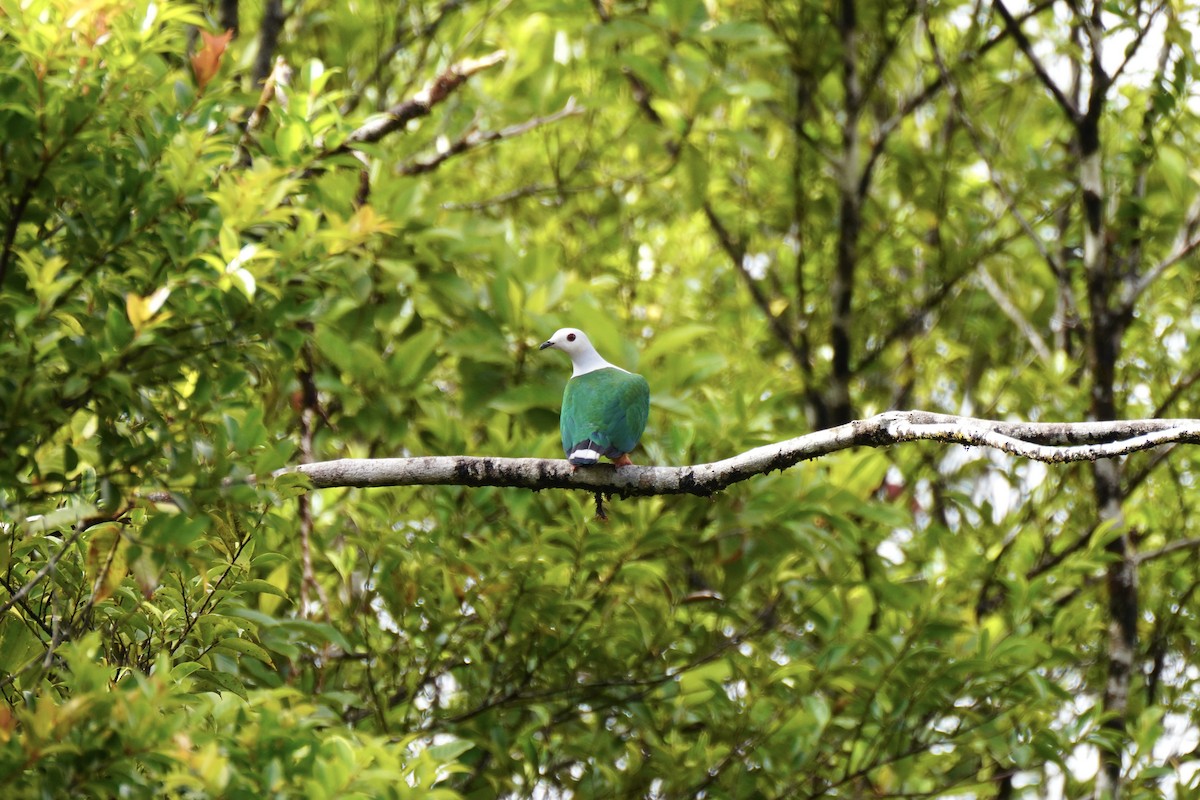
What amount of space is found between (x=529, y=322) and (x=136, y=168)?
75.3 inches

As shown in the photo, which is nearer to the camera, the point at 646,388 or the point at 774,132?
the point at 646,388

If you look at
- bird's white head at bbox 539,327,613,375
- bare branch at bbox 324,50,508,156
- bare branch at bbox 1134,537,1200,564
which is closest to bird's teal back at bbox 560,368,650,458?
bird's white head at bbox 539,327,613,375

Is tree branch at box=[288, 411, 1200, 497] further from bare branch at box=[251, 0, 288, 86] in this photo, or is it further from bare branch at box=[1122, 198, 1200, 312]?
bare branch at box=[251, 0, 288, 86]

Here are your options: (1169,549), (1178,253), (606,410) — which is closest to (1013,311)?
(1178,253)

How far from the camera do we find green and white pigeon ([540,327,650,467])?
4188mm

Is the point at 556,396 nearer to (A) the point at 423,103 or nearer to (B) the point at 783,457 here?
(A) the point at 423,103

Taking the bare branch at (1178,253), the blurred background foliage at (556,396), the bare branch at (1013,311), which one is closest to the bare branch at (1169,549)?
the blurred background foliage at (556,396)

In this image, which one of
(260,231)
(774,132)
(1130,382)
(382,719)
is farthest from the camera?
(774,132)

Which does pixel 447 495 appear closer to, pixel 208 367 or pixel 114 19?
pixel 208 367

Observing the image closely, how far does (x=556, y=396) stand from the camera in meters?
4.82

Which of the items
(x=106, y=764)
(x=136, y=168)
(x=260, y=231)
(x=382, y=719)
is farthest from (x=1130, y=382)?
(x=106, y=764)

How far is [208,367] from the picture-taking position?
3125 millimetres

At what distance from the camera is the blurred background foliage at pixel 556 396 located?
2.92 meters

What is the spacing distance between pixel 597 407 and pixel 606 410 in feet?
0.11
